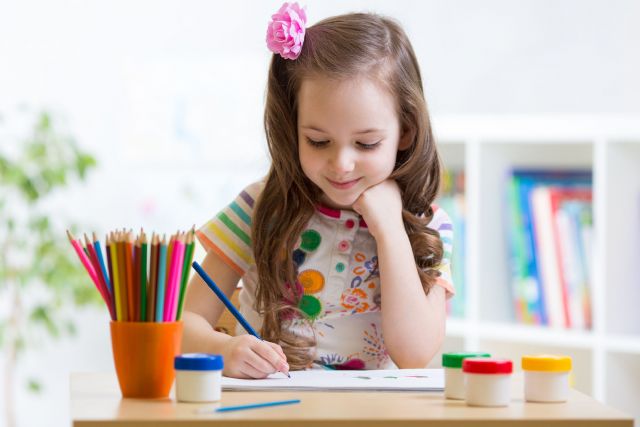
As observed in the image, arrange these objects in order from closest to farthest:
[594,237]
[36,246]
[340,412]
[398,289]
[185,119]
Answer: [340,412] < [398,289] < [594,237] < [36,246] < [185,119]

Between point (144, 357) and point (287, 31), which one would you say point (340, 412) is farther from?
point (287, 31)

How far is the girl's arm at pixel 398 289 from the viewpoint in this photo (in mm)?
1267

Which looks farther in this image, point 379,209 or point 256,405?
point 379,209

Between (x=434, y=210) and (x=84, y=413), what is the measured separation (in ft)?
2.44

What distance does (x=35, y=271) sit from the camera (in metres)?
3.06

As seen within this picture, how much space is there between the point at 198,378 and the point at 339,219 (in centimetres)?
59

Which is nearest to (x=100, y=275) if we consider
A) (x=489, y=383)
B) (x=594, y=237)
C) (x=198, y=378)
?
(x=198, y=378)

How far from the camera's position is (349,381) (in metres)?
0.98

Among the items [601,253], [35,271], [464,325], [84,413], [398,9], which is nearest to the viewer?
[84,413]

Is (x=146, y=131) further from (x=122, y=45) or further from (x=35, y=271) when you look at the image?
(x=35, y=271)

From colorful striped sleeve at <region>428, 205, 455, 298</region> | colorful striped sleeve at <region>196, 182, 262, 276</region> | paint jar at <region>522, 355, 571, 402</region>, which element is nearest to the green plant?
colorful striped sleeve at <region>196, 182, 262, 276</region>

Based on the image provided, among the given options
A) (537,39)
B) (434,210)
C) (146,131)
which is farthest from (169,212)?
(434,210)

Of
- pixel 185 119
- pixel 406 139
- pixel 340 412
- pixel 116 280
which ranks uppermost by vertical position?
pixel 185 119

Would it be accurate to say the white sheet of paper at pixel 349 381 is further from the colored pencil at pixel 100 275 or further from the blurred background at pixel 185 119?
the blurred background at pixel 185 119
